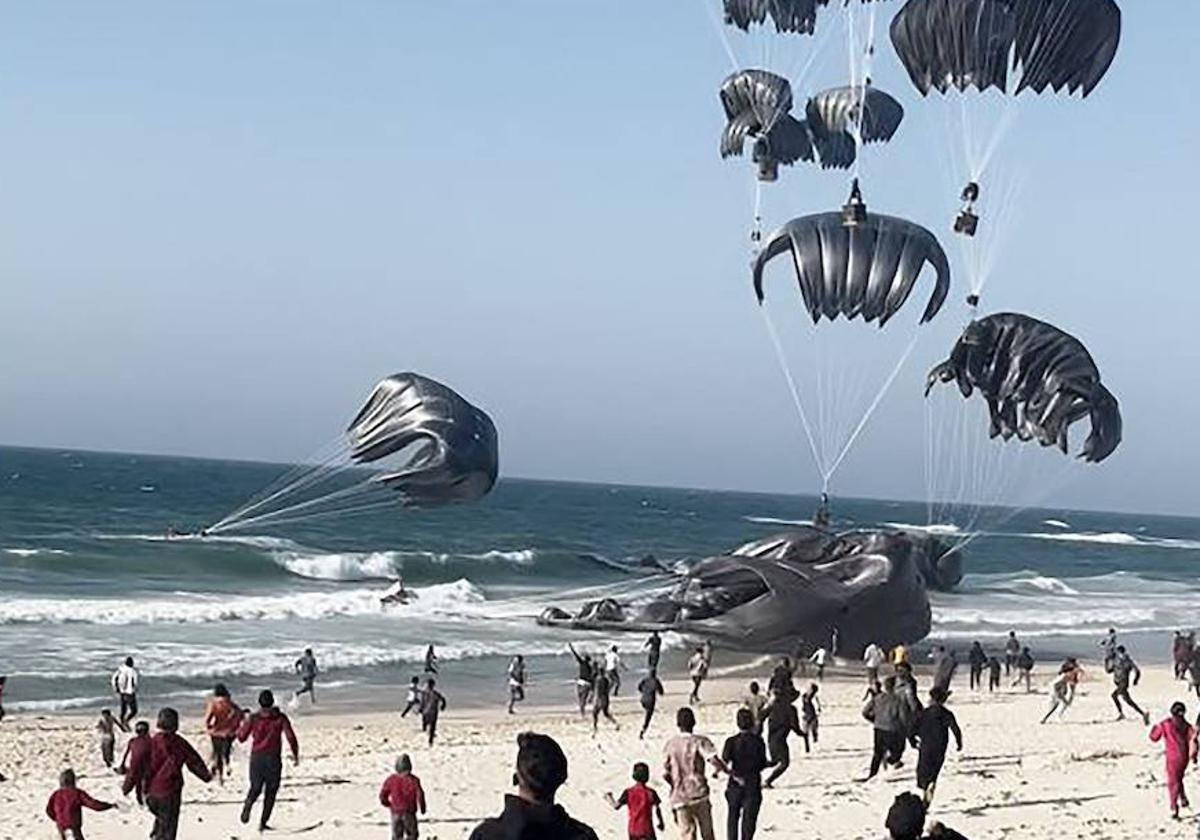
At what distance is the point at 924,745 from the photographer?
12.3 meters

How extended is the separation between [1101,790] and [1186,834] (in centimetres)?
222

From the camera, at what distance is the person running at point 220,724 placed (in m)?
13.9

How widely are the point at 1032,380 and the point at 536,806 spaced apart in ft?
74.4

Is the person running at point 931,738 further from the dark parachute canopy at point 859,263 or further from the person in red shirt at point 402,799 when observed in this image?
the dark parachute canopy at point 859,263

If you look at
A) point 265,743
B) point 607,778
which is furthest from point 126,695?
point 265,743

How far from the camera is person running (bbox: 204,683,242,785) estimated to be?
13938 mm

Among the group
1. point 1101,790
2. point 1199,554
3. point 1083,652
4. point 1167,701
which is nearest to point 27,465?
point 1199,554

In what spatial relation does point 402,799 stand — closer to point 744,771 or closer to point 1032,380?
point 744,771

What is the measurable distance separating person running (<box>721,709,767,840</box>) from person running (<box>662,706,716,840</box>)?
0.25 m

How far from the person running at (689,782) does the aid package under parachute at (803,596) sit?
23.4 meters

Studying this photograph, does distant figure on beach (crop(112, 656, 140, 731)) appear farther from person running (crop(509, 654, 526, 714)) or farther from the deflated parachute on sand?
person running (crop(509, 654, 526, 714))

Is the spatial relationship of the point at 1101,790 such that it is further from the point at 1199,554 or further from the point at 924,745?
the point at 1199,554

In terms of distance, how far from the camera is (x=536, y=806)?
15.2 ft

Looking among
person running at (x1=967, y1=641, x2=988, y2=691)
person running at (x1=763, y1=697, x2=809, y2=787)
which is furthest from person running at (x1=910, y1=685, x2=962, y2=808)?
person running at (x1=967, y1=641, x2=988, y2=691)
